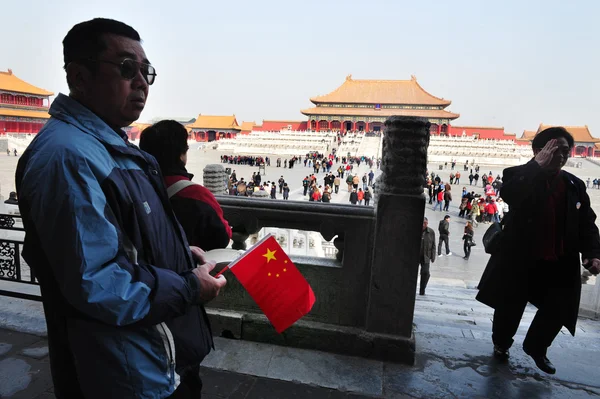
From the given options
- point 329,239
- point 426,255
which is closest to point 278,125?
point 426,255

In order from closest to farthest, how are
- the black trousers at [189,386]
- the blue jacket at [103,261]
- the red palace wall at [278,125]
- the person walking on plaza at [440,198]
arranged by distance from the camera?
the blue jacket at [103,261] < the black trousers at [189,386] < the person walking on plaza at [440,198] < the red palace wall at [278,125]

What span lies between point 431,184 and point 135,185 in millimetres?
18134

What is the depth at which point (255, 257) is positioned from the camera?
51.9 inches

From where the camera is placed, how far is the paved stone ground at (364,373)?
211cm

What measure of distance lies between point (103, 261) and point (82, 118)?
0.42 metres

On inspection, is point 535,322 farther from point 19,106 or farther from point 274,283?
point 19,106

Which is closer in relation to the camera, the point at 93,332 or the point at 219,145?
the point at 93,332

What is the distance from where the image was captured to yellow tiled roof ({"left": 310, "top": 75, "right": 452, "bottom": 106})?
5613cm

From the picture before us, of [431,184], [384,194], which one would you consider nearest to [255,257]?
[384,194]

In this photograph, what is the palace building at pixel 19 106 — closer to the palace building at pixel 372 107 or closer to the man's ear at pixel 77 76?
the palace building at pixel 372 107

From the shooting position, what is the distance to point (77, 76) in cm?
112

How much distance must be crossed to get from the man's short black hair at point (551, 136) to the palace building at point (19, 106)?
4643 centimetres

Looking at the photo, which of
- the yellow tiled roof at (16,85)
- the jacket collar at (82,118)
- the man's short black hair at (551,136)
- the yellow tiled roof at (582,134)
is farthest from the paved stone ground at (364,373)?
the yellow tiled roof at (582,134)

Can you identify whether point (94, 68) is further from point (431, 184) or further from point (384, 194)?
point (431, 184)
